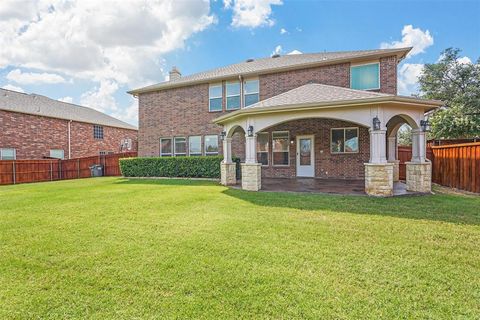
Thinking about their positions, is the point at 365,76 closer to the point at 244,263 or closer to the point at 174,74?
the point at 244,263

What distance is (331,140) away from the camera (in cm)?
1285

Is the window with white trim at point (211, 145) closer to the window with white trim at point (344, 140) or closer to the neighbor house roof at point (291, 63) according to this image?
the neighbor house roof at point (291, 63)

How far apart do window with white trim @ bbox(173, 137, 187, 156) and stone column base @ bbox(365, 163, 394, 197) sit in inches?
446

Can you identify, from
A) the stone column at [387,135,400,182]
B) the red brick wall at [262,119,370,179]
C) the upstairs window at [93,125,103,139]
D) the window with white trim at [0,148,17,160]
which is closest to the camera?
the stone column at [387,135,400,182]

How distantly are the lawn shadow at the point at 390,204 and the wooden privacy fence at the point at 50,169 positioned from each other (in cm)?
1499

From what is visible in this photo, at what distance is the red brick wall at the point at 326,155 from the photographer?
12.3 meters

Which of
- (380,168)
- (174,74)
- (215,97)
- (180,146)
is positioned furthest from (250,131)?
(174,74)

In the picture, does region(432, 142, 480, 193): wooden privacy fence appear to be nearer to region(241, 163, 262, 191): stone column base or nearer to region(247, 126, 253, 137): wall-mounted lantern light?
region(241, 163, 262, 191): stone column base

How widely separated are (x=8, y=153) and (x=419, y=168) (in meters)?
24.2

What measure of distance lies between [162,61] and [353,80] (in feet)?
44.9

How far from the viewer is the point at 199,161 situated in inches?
523

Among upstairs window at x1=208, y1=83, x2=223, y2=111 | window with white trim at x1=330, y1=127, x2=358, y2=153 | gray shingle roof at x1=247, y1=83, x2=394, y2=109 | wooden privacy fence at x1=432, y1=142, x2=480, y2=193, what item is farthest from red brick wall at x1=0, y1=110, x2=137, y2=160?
wooden privacy fence at x1=432, y1=142, x2=480, y2=193

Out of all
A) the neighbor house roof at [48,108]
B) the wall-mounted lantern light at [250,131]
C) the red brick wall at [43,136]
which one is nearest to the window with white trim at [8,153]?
the red brick wall at [43,136]

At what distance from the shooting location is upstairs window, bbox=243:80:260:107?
47.8 feet
